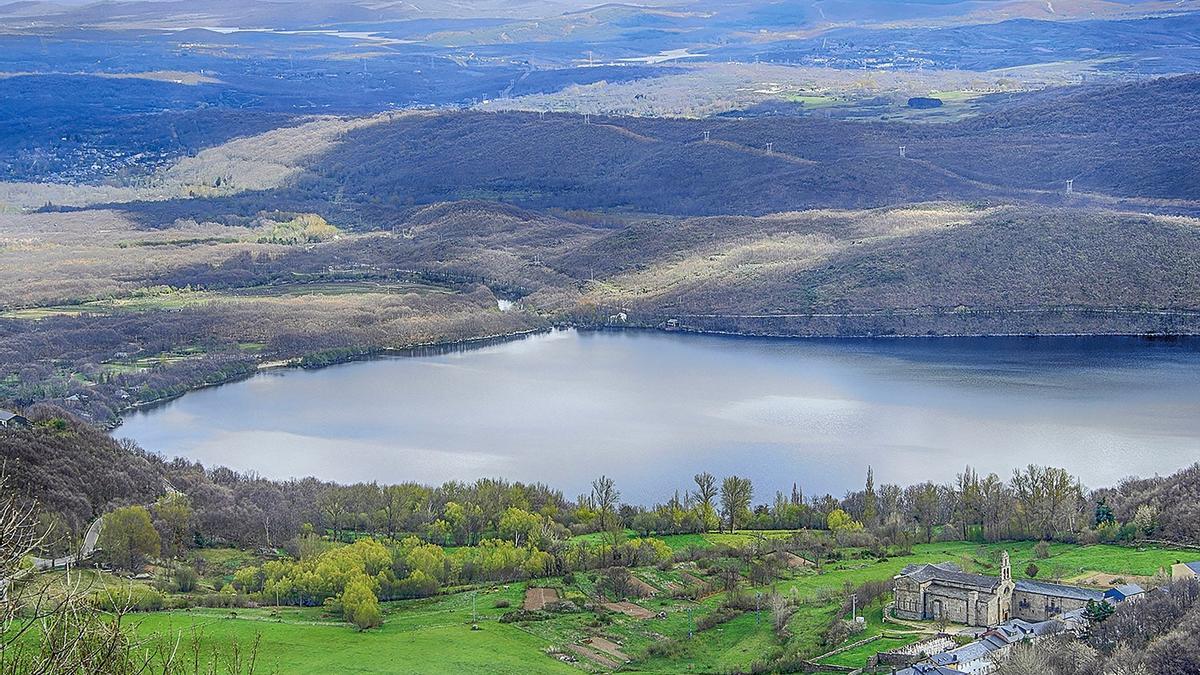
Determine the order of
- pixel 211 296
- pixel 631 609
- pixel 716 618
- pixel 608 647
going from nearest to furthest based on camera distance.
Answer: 1. pixel 608 647
2. pixel 716 618
3. pixel 631 609
4. pixel 211 296

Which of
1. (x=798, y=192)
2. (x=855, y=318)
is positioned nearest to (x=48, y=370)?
(x=855, y=318)

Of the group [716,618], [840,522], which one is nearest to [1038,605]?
[716,618]

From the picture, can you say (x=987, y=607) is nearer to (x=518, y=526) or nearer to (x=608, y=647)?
(x=608, y=647)

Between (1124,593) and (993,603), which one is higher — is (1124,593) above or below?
above

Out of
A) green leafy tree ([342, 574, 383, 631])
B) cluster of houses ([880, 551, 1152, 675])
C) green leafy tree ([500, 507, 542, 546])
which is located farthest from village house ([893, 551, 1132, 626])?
green leafy tree ([500, 507, 542, 546])

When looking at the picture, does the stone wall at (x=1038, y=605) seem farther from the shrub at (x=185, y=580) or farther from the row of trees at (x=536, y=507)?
the shrub at (x=185, y=580)

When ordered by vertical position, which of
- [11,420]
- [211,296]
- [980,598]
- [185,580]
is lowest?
[185,580]

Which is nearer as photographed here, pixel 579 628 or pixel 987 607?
pixel 987 607

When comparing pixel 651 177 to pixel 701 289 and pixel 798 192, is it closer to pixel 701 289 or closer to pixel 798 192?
pixel 798 192
